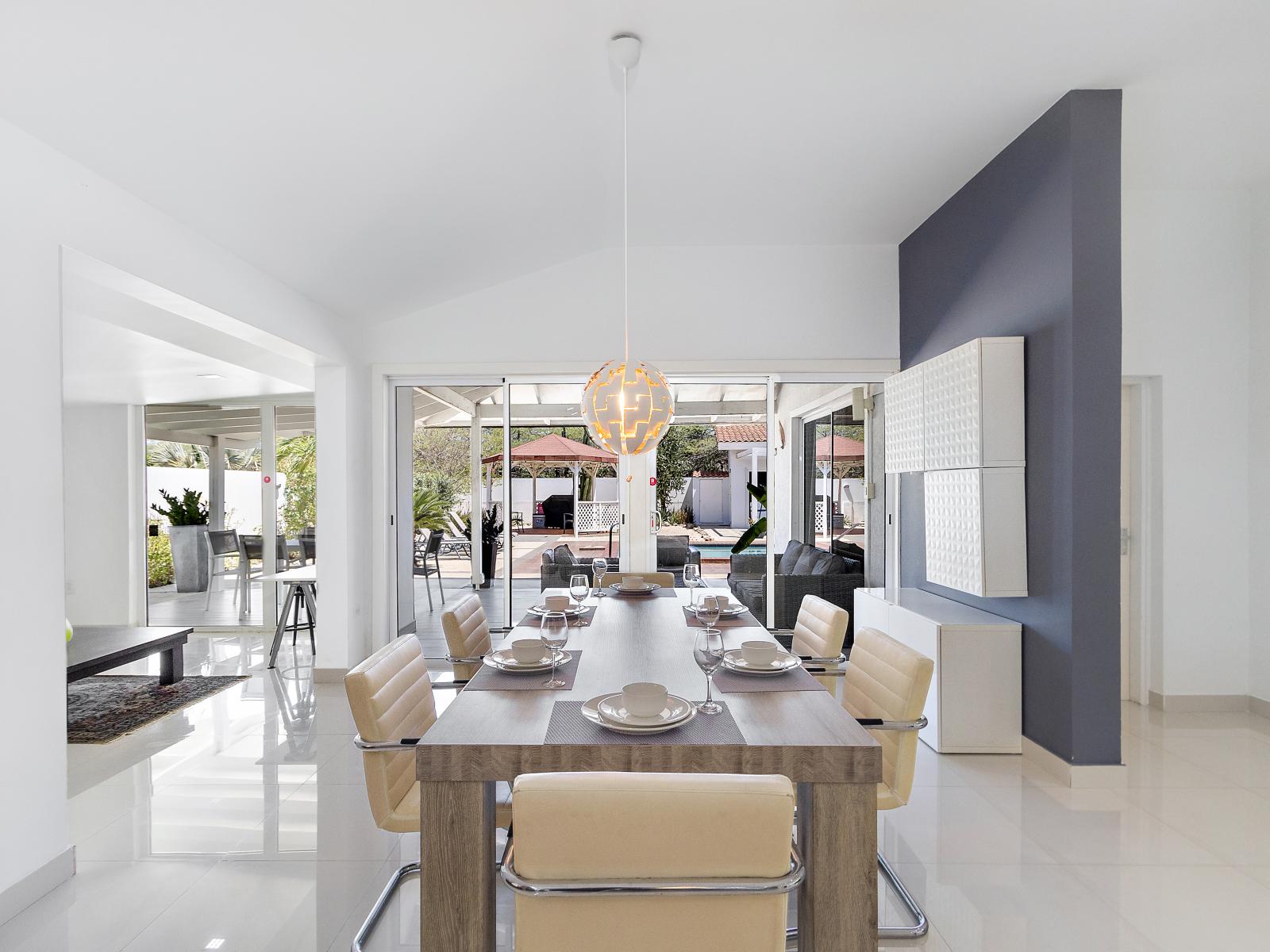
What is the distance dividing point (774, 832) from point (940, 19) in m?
2.78

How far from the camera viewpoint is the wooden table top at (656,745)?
5.47ft

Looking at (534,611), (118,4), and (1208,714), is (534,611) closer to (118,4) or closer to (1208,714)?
(118,4)

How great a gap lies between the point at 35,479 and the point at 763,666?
2402 mm

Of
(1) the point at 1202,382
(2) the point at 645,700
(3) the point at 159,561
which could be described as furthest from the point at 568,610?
(3) the point at 159,561

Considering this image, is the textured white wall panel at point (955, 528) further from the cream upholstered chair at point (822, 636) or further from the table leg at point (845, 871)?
the table leg at point (845, 871)

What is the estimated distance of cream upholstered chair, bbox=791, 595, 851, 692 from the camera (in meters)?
2.80

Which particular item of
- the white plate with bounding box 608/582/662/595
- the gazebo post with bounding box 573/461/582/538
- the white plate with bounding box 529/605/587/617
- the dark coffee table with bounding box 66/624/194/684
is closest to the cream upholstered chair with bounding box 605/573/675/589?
the white plate with bounding box 608/582/662/595

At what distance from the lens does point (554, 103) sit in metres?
3.23

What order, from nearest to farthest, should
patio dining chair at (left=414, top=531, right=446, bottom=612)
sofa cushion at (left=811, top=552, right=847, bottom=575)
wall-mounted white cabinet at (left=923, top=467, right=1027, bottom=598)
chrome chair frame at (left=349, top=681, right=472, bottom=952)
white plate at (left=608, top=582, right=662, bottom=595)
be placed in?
1. chrome chair frame at (left=349, top=681, right=472, bottom=952)
2. wall-mounted white cabinet at (left=923, top=467, right=1027, bottom=598)
3. white plate at (left=608, top=582, right=662, bottom=595)
4. sofa cushion at (left=811, top=552, right=847, bottom=575)
5. patio dining chair at (left=414, top=531, right=446, bottom=612)

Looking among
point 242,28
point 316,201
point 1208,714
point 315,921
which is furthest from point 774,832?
point 1208,714

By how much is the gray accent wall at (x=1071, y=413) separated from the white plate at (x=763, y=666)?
1.65 meters

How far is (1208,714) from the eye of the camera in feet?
14.5

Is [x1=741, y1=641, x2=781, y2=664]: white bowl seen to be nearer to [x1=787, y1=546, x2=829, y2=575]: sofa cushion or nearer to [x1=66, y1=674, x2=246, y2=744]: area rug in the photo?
[x1=787, y1=546, x2=829, y2=575]: sofa cushion

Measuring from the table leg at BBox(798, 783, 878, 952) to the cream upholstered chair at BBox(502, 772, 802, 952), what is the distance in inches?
14.5
